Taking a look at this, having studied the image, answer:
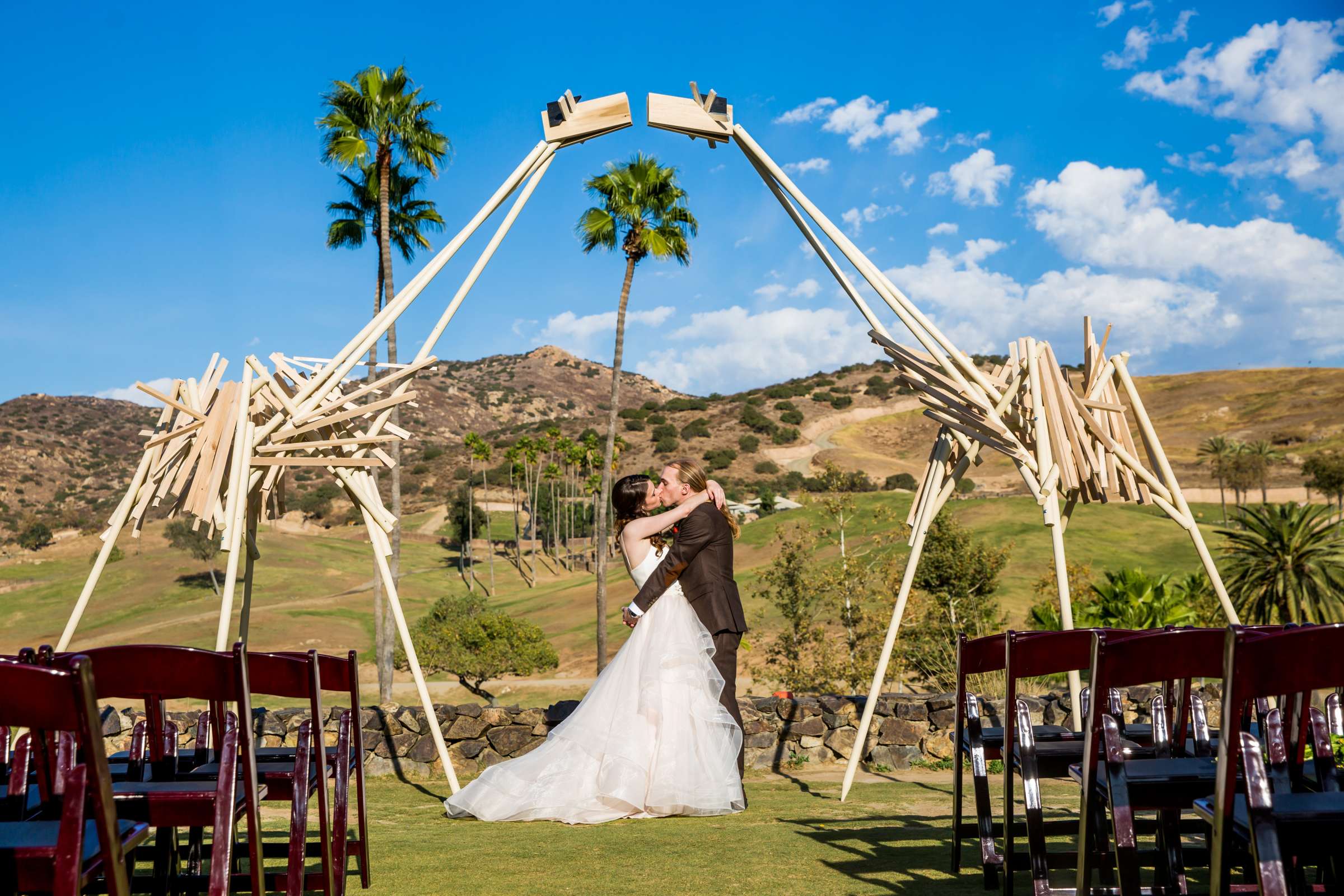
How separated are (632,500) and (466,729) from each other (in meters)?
3.67

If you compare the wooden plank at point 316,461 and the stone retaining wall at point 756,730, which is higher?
the wooden plank at point 316,461

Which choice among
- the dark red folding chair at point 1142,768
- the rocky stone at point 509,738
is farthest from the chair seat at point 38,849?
the rocky stone at point 509,738

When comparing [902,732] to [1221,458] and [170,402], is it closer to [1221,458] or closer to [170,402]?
[170,402]

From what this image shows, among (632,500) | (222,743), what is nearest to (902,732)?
(632,500)

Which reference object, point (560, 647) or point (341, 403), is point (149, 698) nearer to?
point (341, 403)

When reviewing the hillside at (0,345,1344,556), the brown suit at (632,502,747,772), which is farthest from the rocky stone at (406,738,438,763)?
the hillside at (0,345,1344,556)

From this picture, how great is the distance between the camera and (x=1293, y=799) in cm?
263

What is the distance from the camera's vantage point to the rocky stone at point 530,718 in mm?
9328

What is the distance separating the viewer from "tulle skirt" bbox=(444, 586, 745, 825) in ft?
20.2

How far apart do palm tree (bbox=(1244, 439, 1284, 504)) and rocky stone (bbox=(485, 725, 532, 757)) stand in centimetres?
4637

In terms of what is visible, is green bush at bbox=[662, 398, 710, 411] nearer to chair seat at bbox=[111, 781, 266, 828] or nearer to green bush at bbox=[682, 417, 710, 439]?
green bush at bbox=[682, 417, 710, 439]

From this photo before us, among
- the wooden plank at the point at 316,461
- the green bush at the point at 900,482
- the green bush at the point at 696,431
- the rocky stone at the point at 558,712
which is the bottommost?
the rocky stone at the point at 558,712

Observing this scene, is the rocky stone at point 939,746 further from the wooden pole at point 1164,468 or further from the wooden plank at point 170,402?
the wooden plank at point 170,402

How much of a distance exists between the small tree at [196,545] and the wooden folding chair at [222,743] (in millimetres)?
46944
